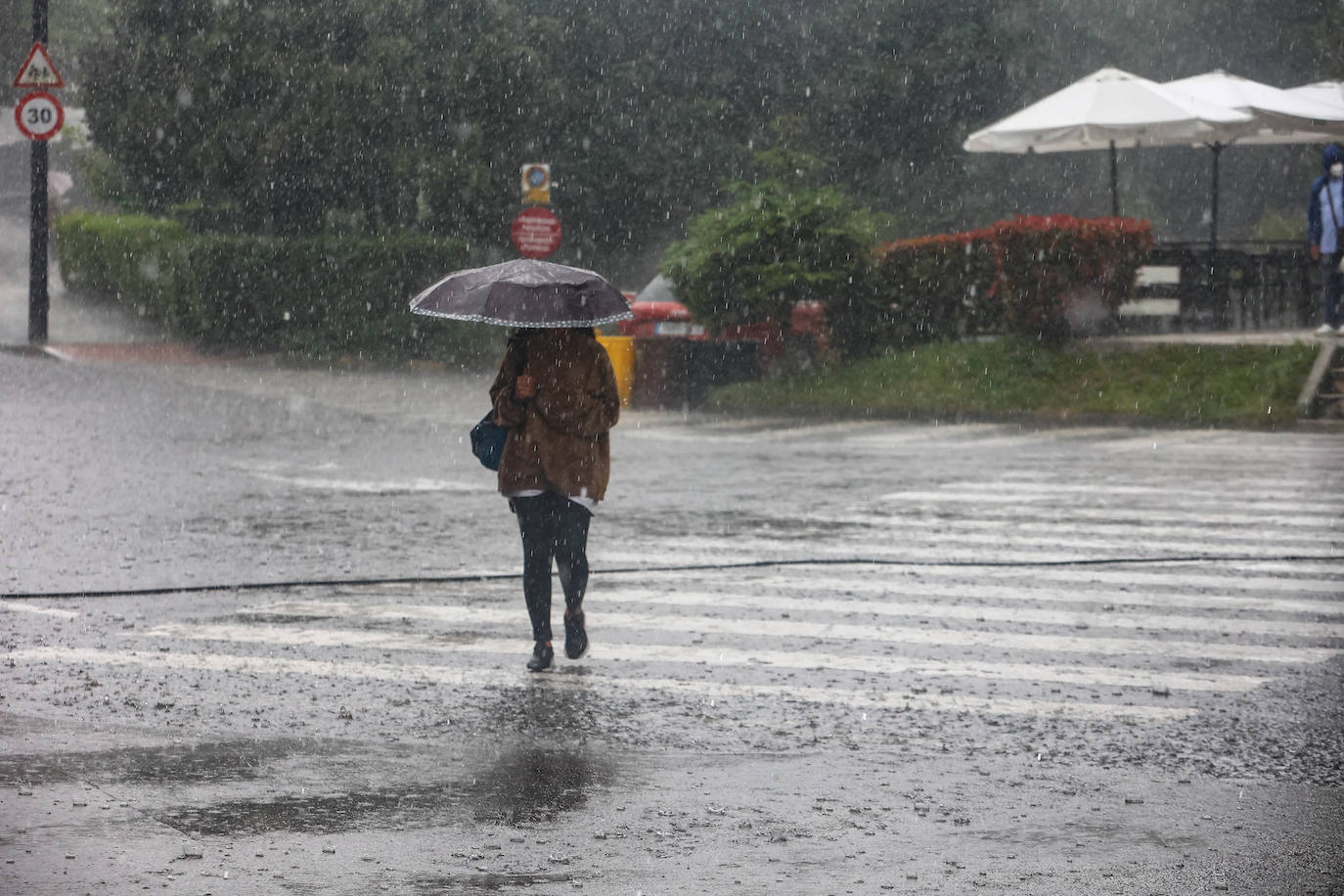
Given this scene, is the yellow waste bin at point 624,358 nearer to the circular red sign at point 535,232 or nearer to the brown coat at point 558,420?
the circular red sign at point 535,232

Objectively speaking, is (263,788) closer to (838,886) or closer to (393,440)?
(838,886)

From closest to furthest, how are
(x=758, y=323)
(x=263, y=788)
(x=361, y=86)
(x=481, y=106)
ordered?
(x=263, y=788) → (x=758, y=323) → (x=361, y=86) → (x=481, y=106)

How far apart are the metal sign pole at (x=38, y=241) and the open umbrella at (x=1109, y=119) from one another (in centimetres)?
1296

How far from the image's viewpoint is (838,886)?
5.15 metres

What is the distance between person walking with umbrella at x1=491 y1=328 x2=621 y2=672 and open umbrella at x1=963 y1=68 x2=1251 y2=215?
18776mm

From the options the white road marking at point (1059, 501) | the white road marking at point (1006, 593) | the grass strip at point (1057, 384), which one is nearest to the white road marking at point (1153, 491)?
the white road marking at point (1059, 501)

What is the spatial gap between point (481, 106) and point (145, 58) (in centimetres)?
558

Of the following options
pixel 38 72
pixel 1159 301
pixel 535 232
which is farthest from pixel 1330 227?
pixel 38 72

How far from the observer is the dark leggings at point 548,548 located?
8.12 meters

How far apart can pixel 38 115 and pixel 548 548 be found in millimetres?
21305

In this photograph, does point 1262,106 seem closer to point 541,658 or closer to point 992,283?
point 992,283

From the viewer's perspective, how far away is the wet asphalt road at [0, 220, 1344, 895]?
5.46 meters

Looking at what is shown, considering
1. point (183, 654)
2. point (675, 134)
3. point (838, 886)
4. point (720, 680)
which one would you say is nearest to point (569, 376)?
point (720, 680)

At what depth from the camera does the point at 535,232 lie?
90.1 ft
